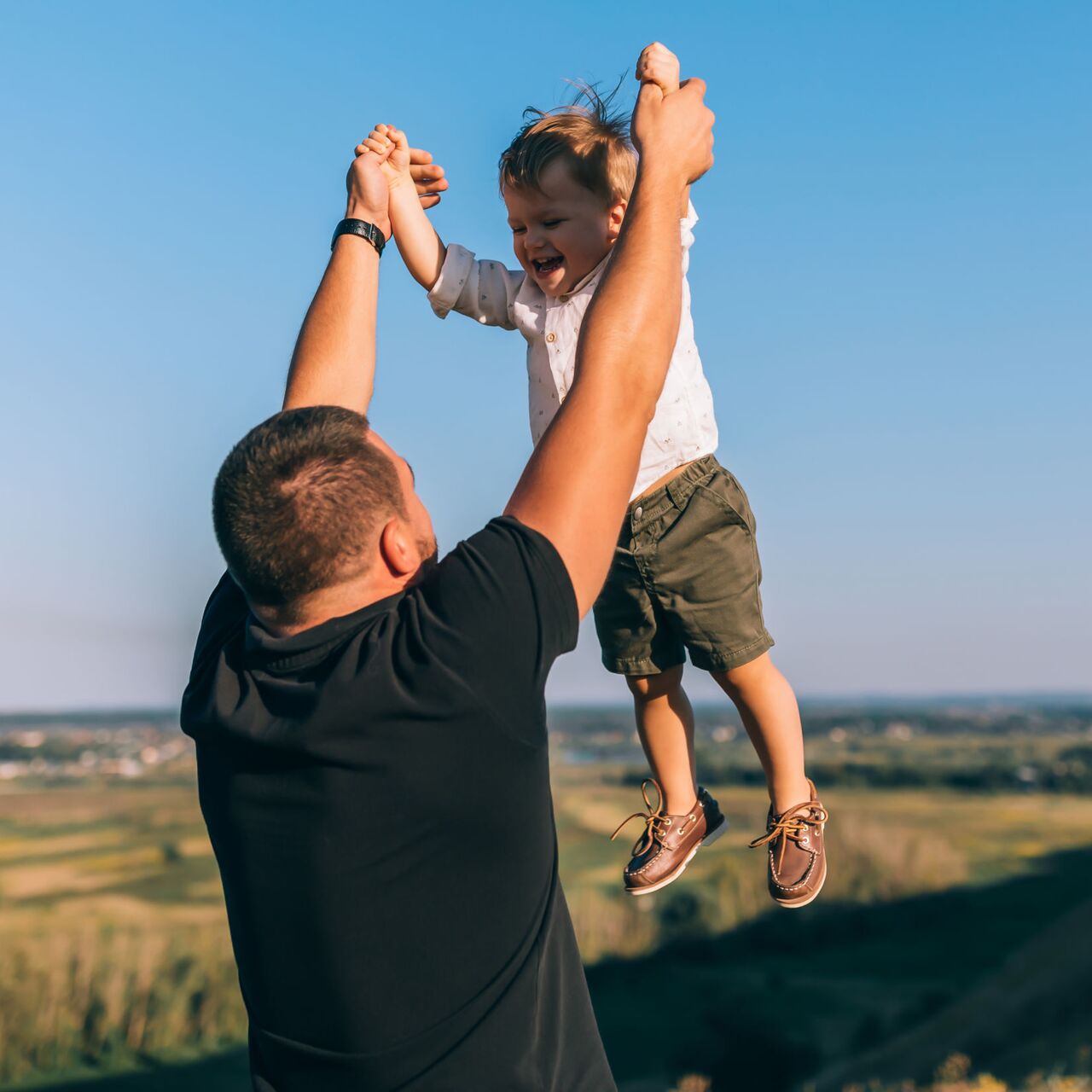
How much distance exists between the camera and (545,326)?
401 cm

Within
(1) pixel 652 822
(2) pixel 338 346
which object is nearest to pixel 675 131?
(2) pixel 338 346

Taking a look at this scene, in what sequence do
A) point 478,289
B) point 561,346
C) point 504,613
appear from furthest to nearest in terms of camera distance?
point 478,289
point 561,346
point 504,613

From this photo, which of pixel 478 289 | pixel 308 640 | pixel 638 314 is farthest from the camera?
pixel 478 289

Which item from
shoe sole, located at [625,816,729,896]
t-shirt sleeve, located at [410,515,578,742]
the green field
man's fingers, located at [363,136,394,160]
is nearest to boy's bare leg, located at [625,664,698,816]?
shoe sole, located at [625,816,729,896]

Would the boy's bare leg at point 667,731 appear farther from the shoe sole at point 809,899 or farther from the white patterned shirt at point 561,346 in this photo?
the white patterned shirt at point 561,346

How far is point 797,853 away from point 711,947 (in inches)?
3213

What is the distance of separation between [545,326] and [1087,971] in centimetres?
8045

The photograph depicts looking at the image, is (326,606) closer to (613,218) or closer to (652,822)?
(613,218)

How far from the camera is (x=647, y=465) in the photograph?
3969mm

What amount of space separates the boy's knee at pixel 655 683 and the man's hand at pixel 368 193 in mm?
1684

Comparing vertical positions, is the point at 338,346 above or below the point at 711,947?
above

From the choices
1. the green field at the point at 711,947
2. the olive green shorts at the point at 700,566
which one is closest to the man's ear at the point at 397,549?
the olive green shorts at the point at 700,566

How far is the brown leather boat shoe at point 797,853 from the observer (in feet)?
13.1

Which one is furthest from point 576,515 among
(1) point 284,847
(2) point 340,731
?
(1) point 284,847
